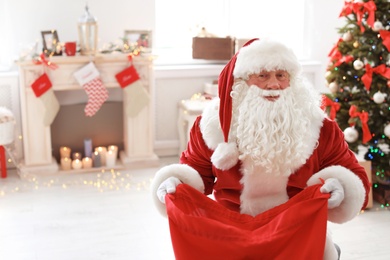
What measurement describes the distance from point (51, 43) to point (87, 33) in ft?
1.03

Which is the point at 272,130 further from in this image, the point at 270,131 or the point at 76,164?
the point at 76,164

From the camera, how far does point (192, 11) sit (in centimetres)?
555

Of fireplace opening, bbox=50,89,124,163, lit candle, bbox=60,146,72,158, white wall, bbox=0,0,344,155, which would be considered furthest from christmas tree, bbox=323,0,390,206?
lit candle, bbox=60,146,72,158

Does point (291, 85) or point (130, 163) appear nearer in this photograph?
point (291, 85)

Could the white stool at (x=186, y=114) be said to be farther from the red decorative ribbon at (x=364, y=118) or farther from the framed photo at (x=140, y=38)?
the red decorative ribbon at (x=364, y=118)

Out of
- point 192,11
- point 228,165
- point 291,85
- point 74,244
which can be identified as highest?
point 192,11

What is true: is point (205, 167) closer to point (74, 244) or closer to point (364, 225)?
point (74, 244)

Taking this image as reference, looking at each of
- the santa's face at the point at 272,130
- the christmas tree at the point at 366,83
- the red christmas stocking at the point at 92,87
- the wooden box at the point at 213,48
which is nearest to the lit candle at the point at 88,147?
the red christmas stocking at the point at 92,87

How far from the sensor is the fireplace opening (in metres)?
5.12

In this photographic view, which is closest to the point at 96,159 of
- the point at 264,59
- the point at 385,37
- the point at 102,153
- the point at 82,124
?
the point at 102,153

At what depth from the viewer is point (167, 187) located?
2.34 meters

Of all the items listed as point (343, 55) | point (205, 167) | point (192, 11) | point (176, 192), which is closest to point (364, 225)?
point (343, 55)

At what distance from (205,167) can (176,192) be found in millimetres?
284

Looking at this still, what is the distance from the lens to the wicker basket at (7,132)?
4.60 m
